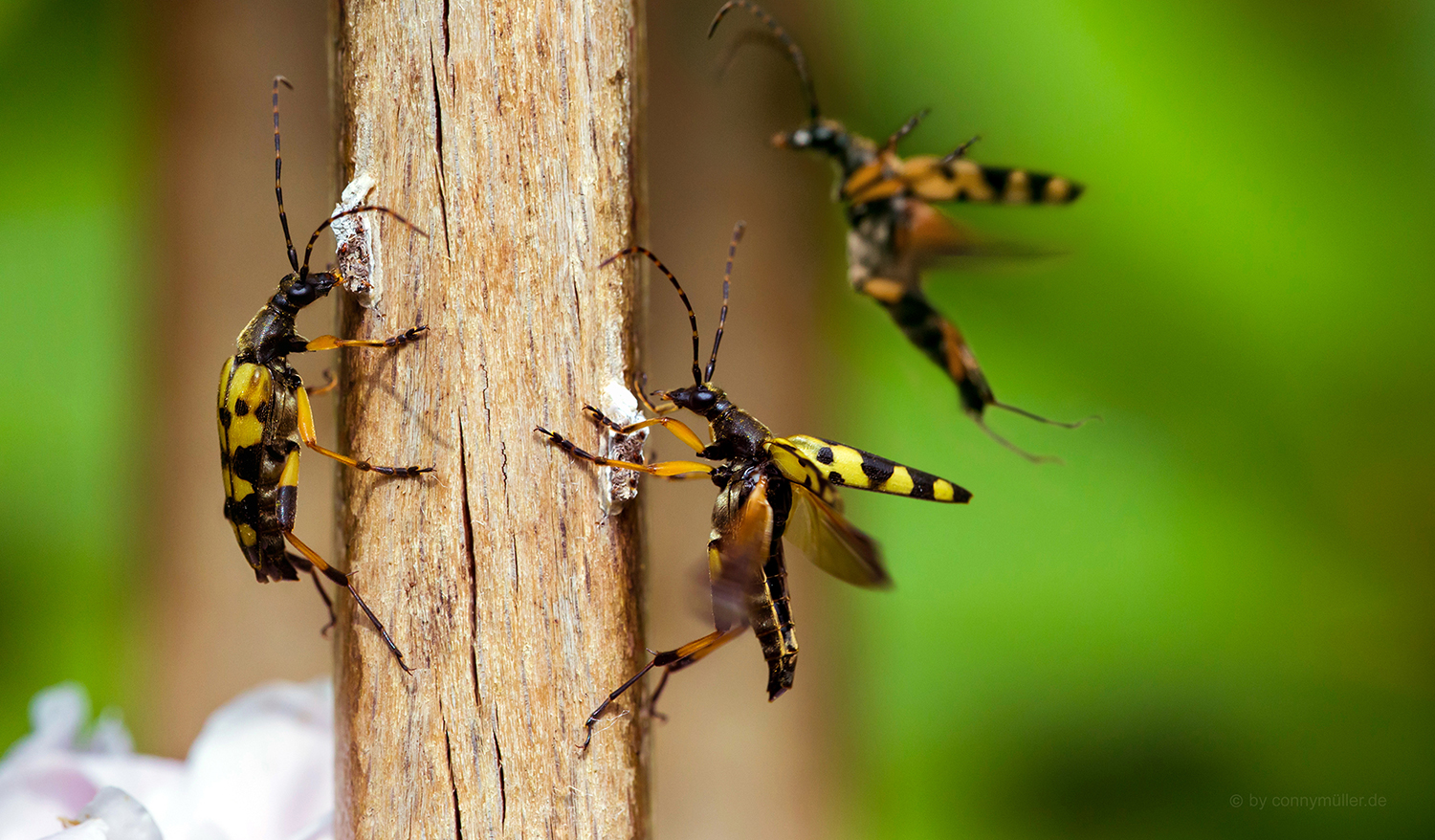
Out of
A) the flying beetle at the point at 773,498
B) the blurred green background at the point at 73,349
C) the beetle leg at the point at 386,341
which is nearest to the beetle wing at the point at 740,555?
the flying beetle at the point at 773,498

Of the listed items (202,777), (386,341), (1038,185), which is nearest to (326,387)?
(386,341)

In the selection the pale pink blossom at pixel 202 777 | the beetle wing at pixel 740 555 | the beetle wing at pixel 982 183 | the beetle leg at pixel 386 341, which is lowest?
the pale pink blossom at pixel 202 777

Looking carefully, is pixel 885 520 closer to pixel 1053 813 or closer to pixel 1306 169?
pixel 1053 813

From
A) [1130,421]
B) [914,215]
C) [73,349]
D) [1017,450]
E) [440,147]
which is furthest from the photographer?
[1130,421]

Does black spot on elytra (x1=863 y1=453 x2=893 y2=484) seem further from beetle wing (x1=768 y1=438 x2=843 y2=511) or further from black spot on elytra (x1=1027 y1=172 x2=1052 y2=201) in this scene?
black spot on elytra (x1=1027 y1=172 x2=1052 y2=201)

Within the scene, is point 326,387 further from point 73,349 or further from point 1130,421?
point 1130,421

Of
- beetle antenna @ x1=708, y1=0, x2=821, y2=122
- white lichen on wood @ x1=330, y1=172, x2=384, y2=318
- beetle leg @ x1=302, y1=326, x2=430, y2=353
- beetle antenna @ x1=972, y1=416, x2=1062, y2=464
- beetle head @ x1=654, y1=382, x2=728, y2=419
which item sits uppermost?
beetle antenna @ x1=708, y1=0, x2=821, y2=122

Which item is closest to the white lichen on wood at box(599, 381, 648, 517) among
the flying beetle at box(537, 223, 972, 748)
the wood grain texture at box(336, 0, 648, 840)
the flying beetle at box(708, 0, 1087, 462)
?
the wood grain texture at box(336, 0, 648, 840)

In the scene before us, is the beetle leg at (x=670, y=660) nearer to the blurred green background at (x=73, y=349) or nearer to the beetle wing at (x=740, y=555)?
the beetle wing at (x=740, y=555)
